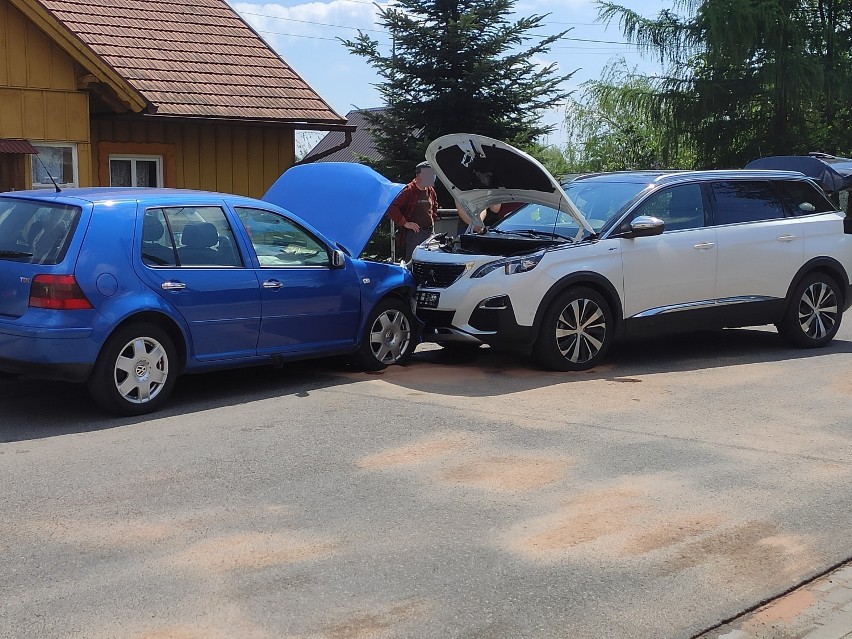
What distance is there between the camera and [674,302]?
404 inches

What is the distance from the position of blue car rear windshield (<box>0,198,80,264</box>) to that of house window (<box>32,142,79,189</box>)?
259 inches

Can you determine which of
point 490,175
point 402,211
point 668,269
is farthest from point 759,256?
point 402,211

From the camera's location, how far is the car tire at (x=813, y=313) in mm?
11125

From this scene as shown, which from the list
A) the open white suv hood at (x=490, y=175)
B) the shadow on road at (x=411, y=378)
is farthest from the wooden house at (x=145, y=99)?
the shadow on road at (x=411, y=378)

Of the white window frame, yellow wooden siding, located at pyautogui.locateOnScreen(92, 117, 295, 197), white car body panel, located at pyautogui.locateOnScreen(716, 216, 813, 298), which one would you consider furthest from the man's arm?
the white window frame

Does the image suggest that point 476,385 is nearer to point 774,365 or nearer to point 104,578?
point 774,365

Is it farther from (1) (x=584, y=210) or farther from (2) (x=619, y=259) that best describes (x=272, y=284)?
(1) (x=584, y=210)

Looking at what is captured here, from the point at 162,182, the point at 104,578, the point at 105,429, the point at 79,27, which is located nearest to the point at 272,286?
the point at 105,429

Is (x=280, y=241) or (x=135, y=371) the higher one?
(x=280, y=241)

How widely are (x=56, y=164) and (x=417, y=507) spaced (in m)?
10.2

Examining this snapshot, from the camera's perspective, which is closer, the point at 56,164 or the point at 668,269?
the point at 668,269

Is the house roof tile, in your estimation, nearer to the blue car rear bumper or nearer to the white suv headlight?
the white suv headlight

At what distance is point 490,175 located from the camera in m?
10.6

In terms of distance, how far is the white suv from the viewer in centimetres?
961
